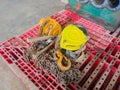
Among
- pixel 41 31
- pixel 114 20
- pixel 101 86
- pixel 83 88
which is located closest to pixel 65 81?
pixel 83 88

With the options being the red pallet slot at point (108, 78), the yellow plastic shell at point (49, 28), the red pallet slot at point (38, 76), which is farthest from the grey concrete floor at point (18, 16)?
the red pallet slot at point (108, 78)

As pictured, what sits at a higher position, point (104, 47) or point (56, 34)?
point (56, 34)

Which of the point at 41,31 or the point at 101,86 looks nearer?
the point at 101,86

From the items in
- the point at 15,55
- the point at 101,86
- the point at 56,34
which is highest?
the point at 56,34

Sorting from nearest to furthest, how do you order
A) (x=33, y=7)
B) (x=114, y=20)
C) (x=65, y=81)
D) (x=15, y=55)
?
1. (x=65, y=81)
2. (x=15, y=55)
3. (x=114, y=20)
4. (x=33, y=7)

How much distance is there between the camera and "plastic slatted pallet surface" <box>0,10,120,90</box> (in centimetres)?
99

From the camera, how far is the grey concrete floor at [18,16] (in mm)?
1160

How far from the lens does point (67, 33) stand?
3.29 ft

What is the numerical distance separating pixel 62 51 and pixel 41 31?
28 cm

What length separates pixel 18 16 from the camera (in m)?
1.76

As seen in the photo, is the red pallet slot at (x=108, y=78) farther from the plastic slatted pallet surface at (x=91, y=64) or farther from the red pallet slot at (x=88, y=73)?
the red pallet slot at (x=88, y=73)

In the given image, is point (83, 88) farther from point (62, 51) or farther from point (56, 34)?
point (56, 34)

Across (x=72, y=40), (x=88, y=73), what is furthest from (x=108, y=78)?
(x=72, y=40)

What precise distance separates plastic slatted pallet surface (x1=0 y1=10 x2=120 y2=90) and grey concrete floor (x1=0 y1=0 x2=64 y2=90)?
0.35ft
